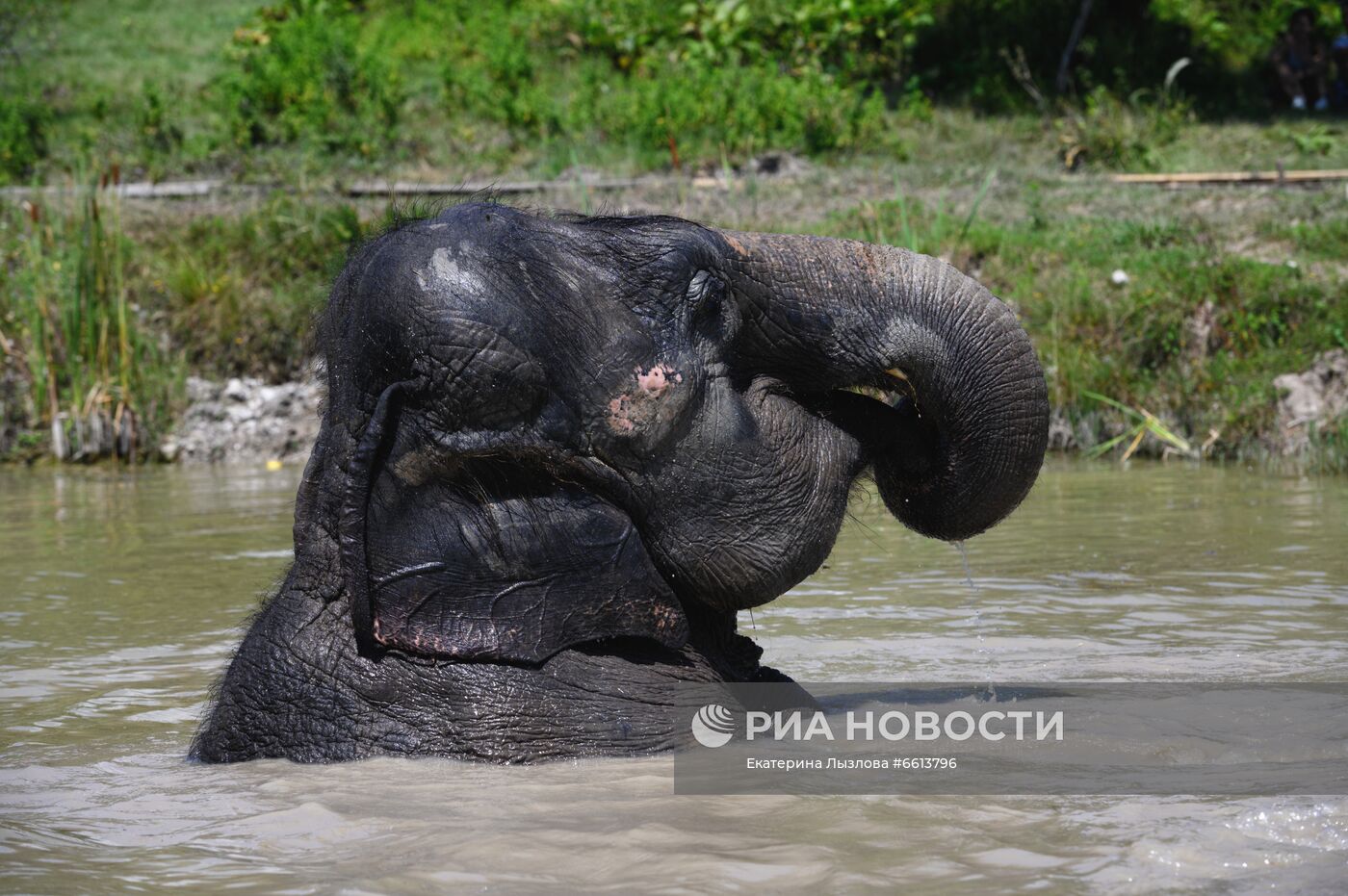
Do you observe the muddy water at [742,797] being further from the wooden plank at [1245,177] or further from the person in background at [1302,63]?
the person in background at [1302,63]

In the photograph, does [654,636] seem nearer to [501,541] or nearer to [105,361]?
[501,541]

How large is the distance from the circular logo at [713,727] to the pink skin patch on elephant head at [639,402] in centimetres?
68

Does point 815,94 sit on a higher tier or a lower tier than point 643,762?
higher

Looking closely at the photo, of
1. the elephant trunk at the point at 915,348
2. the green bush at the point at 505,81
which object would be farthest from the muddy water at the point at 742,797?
the green bush at the point at 505,81

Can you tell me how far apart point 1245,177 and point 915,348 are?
12.2 m

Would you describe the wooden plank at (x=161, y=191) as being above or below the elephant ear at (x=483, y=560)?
above

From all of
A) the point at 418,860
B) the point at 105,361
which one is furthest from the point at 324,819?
the point at 105,361

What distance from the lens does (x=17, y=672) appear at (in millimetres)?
5352

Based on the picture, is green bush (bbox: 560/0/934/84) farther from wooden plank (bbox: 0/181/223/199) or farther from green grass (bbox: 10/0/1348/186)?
wooden plank (bbox: 0/181/223/199)

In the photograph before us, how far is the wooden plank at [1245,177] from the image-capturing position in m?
14.9

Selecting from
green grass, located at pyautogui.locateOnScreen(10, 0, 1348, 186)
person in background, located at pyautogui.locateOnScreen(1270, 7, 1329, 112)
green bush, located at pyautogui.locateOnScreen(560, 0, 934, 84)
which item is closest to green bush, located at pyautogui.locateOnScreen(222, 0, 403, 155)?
green grass, located at pyautogui.locateOnScreen(10, 0, 1348, 186)

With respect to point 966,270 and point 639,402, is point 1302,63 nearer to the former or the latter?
point 966,270

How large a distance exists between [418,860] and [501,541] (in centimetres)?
84

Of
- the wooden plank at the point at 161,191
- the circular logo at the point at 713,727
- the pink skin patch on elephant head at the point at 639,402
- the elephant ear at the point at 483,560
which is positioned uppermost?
the wooden plank at the point at 161,191
